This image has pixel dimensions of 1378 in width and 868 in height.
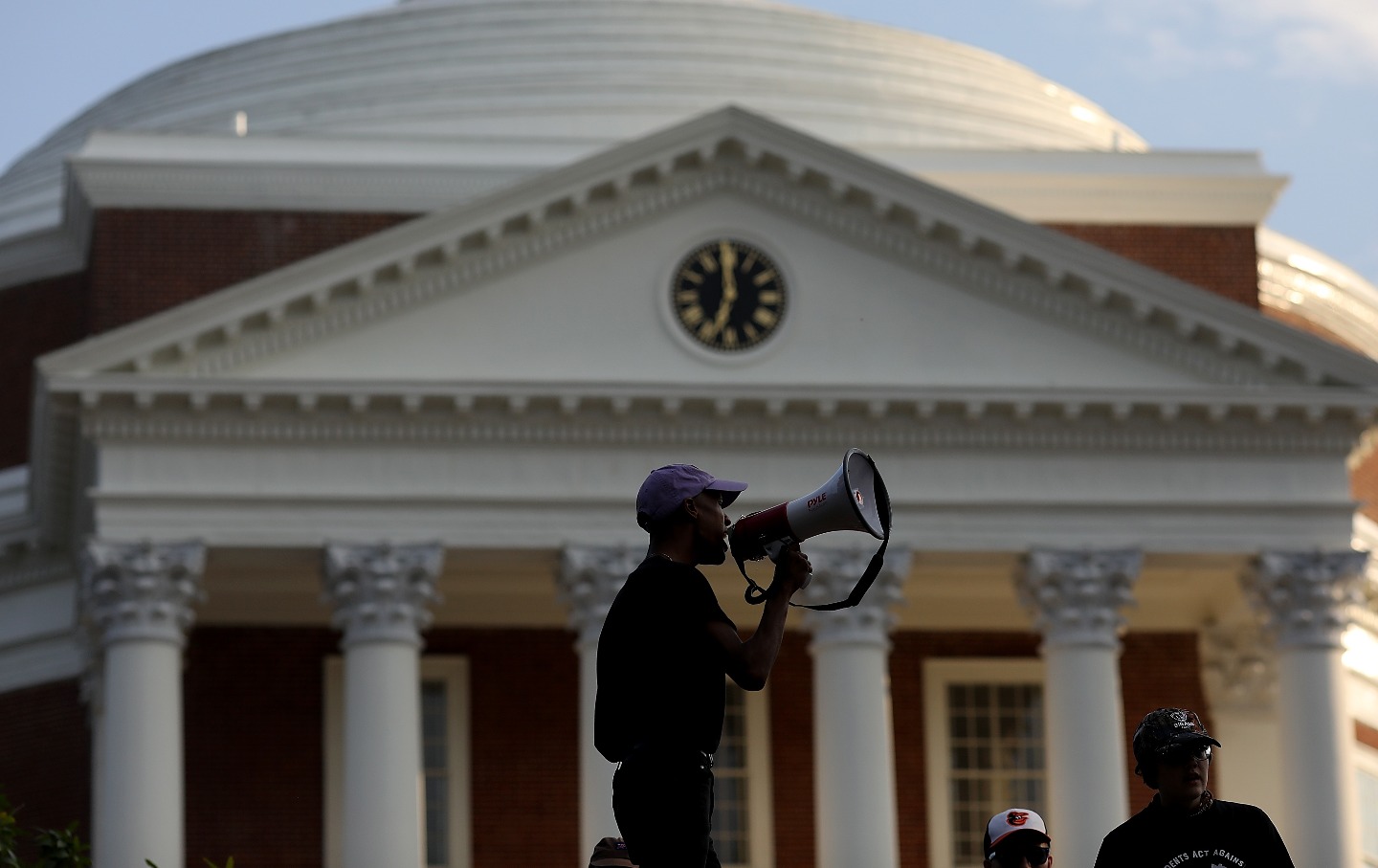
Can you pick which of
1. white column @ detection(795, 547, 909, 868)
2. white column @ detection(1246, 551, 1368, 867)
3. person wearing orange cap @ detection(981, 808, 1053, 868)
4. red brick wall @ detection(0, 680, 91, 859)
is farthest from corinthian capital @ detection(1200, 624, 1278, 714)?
Result: person wearing orange cap @ detection(981, 808, 1053, 868)

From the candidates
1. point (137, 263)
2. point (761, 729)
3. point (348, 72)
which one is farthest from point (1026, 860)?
point (348, 72)

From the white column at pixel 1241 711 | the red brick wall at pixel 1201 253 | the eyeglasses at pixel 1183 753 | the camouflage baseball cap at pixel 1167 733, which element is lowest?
the eyeglasses at pixel 1183 753

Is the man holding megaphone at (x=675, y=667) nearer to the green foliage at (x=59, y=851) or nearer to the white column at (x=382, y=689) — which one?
the green foliage at (x=59, y=851)

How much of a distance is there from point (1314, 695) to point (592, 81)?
1887 centimetres

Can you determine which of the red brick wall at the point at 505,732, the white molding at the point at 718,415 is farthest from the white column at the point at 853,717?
the red brick wall at the point at 505,732

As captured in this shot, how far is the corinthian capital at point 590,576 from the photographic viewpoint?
3028 cm

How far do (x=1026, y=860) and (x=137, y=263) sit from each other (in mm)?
26641

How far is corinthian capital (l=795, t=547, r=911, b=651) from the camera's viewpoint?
30.1 m

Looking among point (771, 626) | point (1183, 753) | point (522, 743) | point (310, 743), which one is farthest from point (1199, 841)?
point (310, 743)

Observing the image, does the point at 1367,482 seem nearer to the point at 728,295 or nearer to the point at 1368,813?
the point at 1368,813

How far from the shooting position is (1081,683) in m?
30.4

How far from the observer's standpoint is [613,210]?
3122 cm

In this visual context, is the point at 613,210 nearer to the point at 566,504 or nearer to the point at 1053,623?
the point at 566,504

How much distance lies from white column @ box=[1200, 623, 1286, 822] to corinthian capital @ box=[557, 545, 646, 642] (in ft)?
26.0
